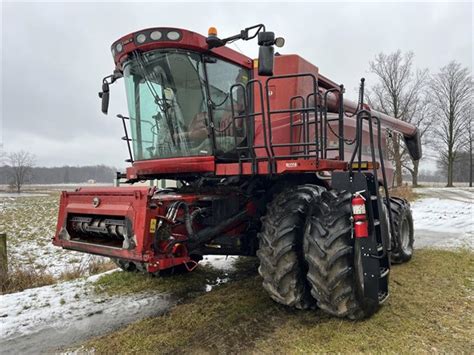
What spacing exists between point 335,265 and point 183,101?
98.3 inches

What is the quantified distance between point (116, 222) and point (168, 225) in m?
0.57

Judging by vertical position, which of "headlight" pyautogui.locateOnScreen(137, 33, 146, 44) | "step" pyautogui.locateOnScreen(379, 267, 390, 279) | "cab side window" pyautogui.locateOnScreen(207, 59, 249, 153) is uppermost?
"headlight" pyautogui.locateOnScreen(137, 33, 146, 44)

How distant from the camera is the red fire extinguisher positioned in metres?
3.42

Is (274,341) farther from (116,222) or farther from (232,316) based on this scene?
(116,222)

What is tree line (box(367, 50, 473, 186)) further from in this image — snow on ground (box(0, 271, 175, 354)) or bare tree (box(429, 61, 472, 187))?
snow on ground (box(0, 271, 175, 354))

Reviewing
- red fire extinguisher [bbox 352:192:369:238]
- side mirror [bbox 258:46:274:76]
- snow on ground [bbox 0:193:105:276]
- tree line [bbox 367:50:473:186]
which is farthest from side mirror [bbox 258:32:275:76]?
tree line [bbox 367:50:473:186]

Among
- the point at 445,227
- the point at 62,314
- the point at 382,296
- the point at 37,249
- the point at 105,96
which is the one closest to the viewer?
the point at 382,296

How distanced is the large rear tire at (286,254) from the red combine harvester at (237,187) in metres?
0.01

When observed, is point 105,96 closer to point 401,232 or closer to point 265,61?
point 265,61

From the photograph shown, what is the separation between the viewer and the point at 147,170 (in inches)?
184

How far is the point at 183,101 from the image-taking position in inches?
169

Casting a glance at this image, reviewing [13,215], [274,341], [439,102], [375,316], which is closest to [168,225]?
[274,341]

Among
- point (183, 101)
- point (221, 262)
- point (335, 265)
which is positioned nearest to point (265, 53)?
point (183, 101)

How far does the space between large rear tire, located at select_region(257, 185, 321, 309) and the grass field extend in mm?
285
